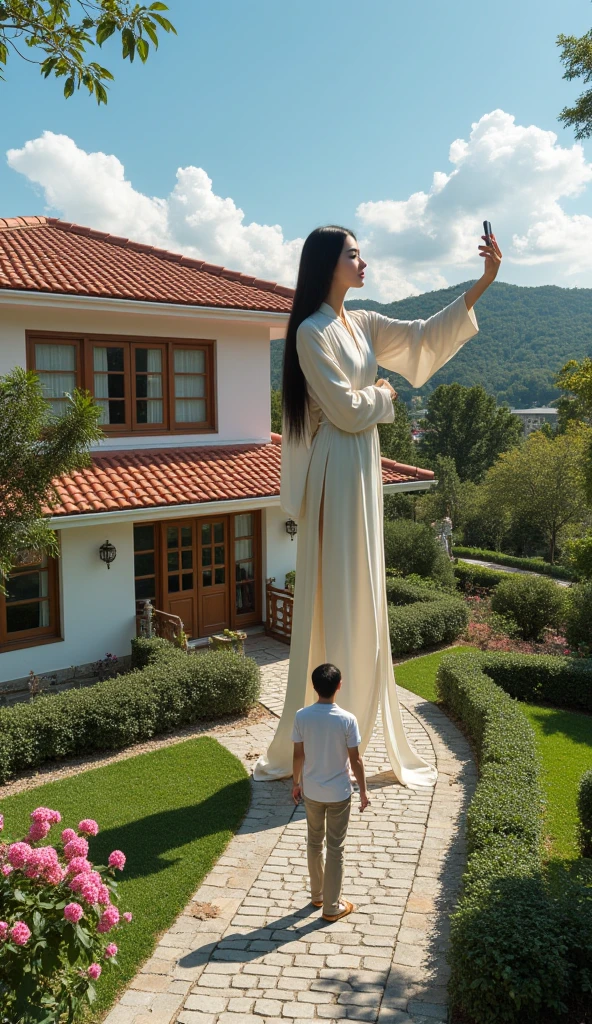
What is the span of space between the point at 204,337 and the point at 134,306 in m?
1.97

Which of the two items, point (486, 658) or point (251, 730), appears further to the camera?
point (486, 658)

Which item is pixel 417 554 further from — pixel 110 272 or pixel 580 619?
pixel 110 272

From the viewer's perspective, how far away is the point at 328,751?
5043 millimetres

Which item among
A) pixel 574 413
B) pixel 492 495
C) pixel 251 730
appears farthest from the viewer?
pixel 574 413

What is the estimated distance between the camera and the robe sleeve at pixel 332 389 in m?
6.59

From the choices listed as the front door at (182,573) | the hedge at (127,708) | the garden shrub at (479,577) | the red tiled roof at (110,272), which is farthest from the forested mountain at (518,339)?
the hedge at (127,708)

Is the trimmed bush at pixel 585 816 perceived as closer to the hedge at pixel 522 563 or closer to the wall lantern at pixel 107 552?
the wall lantern at pixel 107 552

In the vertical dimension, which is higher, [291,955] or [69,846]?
[69,846]

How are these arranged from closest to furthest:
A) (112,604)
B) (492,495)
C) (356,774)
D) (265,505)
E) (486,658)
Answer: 1. (356,774)
2. (486,658)
3. (112,604)
4. (265,505)
5. (492,495)

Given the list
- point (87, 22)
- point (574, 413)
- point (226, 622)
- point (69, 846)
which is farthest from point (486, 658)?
point (574, 413)

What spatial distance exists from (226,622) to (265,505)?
248cm

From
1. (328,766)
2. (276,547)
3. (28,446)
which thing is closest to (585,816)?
(328,766)

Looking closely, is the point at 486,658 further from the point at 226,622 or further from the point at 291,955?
the point at 291,955

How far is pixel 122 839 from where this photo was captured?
21.7 ft
